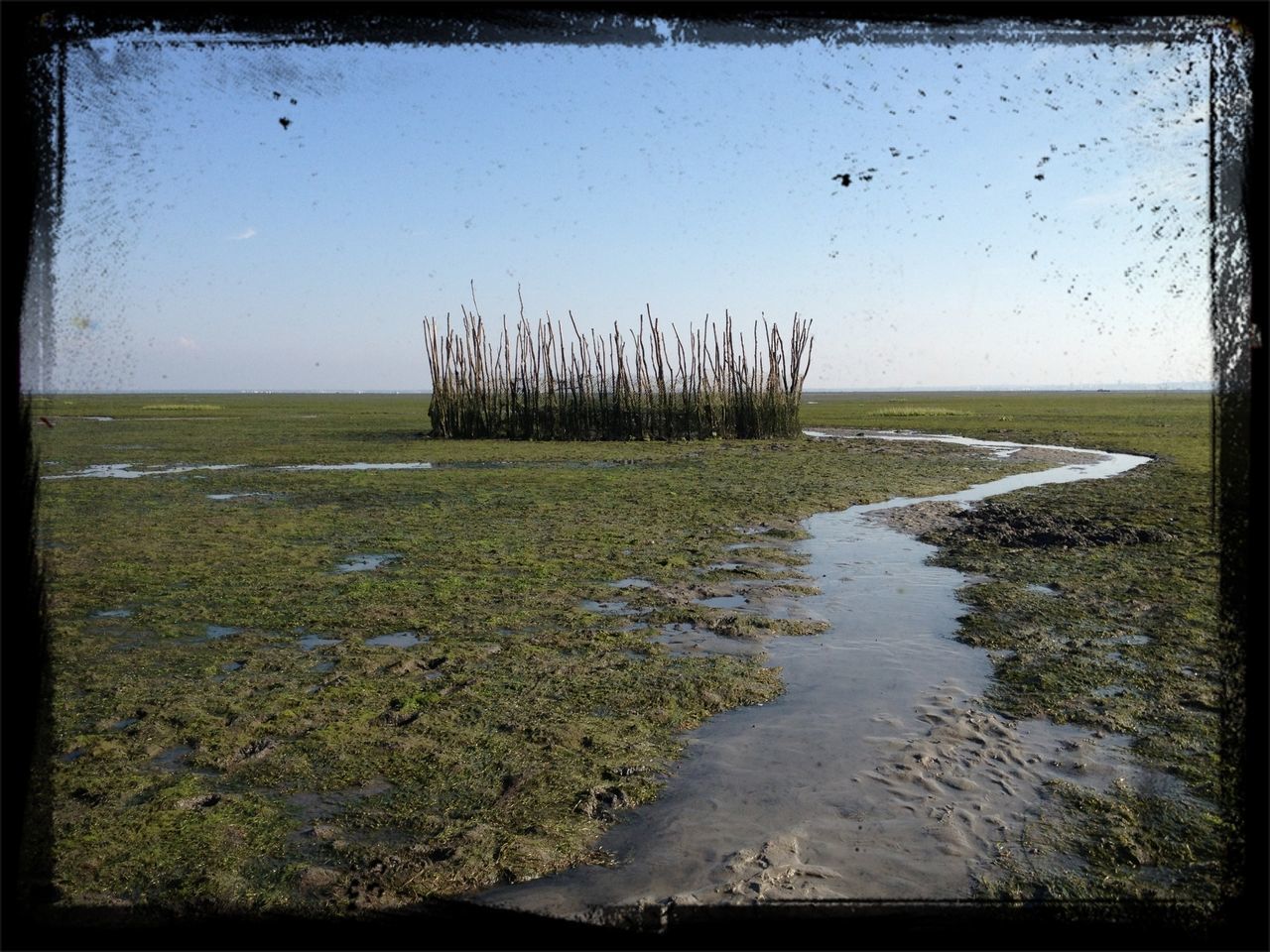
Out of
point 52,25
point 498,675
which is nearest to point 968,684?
point 498,675

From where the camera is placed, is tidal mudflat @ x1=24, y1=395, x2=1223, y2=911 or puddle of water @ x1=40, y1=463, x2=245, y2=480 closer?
tidal mudflat @ x1=24, y1=395, x2=1223, y2=911

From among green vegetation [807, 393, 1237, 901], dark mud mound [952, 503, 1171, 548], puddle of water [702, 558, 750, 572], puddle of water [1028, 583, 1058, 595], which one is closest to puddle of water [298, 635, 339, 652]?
puddle of water [702, 558, 750, 572]

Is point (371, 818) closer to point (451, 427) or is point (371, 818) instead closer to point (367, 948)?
point (367, 948)

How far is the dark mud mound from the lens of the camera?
9078 millimetres

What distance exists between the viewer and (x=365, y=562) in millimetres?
8203

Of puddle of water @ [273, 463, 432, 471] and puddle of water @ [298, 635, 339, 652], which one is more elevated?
puddle of water @ [273, 463, 432, 471]

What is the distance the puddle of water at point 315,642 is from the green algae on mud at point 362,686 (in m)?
0.02

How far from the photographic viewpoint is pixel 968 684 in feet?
16.0

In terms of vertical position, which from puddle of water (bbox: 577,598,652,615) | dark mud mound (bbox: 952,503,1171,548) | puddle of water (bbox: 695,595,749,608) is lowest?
puddle of water (bbox: 695,595,749,608)

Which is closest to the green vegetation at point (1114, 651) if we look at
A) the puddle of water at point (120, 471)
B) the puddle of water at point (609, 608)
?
the puddle of water at point (609, 608)

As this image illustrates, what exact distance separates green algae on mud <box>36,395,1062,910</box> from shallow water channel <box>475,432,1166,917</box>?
8.1 inches

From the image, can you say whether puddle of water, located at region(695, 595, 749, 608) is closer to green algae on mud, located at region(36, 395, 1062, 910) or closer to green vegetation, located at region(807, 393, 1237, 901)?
green algae on mud, located at region(36, 395, 1062, 910)

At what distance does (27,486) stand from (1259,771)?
262 cm

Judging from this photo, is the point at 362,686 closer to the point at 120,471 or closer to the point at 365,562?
the point at 365,562
